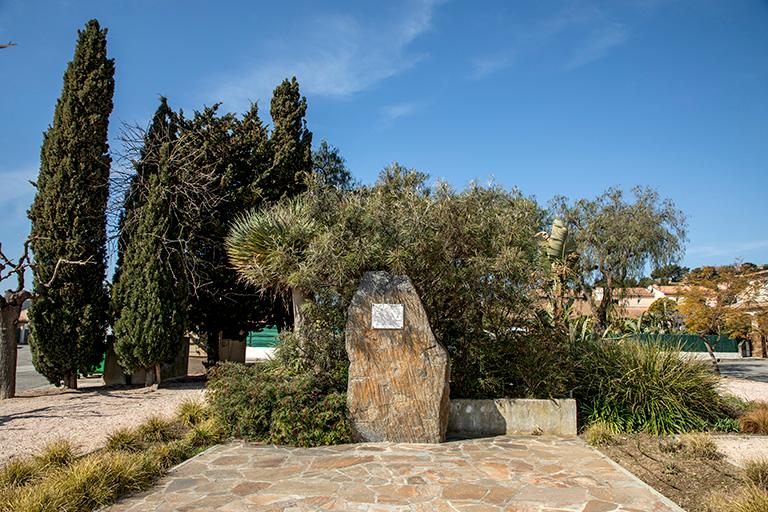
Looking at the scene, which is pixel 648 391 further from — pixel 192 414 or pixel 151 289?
pixel 151 289

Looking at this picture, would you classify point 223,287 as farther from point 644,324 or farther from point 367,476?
point 644,324

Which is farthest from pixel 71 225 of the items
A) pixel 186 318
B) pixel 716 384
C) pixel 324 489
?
pixel 716 384

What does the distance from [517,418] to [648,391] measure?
7.43 ft

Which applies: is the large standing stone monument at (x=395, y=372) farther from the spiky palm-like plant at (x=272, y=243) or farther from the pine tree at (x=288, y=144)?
the pine tree at (x=288, y=144)

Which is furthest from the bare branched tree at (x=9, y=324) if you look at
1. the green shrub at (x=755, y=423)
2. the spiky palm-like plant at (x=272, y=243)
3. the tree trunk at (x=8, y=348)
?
the green shrub at (x=755, y=423)

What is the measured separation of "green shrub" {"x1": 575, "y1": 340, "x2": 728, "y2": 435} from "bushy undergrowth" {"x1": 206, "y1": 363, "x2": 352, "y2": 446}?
166 inches

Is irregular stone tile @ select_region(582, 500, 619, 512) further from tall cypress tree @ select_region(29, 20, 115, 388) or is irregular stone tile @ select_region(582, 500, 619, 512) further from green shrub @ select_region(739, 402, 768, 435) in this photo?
tall cypress tree @ select_region(29, 20, 115, 388)


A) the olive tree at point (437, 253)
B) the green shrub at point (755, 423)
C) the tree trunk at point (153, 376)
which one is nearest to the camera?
the olive tree at point (437, 253)

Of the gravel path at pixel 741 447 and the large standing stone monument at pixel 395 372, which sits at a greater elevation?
the large standing stone monument at pixel 395 372

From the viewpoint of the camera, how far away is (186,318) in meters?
13.6

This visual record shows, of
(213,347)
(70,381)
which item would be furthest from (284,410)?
(213,347)

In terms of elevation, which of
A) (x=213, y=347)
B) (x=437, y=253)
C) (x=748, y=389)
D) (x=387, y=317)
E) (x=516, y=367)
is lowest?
(x=748, y=389)

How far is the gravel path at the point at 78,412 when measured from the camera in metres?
8.02

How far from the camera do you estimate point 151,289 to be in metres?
13.0
